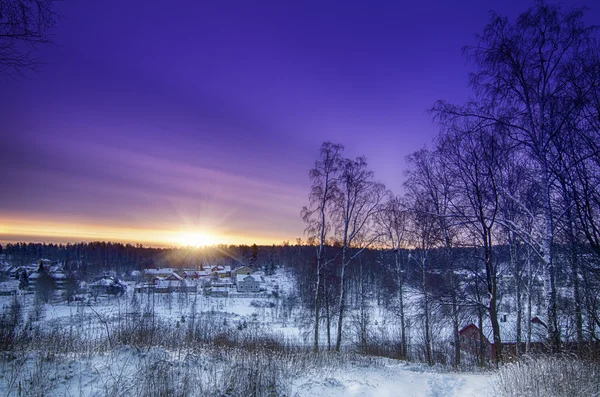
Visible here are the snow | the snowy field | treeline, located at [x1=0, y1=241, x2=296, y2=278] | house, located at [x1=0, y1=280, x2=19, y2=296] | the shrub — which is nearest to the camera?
the shrub

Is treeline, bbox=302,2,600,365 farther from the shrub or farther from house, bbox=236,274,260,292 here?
house, bbox=236,274,260,292

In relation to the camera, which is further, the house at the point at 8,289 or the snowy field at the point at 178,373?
the house at the point at 8,289

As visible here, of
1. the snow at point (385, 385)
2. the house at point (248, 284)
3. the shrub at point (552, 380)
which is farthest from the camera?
the house at point (248, 284)

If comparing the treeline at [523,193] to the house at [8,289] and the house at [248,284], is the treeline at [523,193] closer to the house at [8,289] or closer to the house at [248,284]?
the house at [8,289]

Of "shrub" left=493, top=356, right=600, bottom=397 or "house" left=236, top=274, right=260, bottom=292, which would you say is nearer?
"shrub" left=493, top=356, right=600, bottom=397

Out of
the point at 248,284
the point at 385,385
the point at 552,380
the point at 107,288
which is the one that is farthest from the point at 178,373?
the point at 248,284

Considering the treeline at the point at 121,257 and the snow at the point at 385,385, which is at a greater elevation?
the snow at the point at 385,385

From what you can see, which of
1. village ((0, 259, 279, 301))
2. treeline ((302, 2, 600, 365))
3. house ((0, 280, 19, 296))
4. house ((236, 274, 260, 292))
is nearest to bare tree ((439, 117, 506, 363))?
treeline ((302, 2, 600, 365))

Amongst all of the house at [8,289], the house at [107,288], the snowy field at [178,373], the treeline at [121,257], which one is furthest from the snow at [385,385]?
the treeline at [121,257]

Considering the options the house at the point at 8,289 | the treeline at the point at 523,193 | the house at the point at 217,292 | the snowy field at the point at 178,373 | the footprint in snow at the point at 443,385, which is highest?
the treeline at the point at 523,193

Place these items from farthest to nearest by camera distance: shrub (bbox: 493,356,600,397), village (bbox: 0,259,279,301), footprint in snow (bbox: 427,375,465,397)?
village (bbox: 0,259,279,301)
footprint in snow (bbox: 427,375,465,397)
shrub (bbox: 493,356,600,397)

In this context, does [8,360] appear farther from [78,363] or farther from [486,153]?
[486,153]

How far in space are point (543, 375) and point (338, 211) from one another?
Answer: 1019cm

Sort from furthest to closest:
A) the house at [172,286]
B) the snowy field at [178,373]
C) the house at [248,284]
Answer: the house at [248,284] < the house at [172,286] < the snowy field at [178,373]
